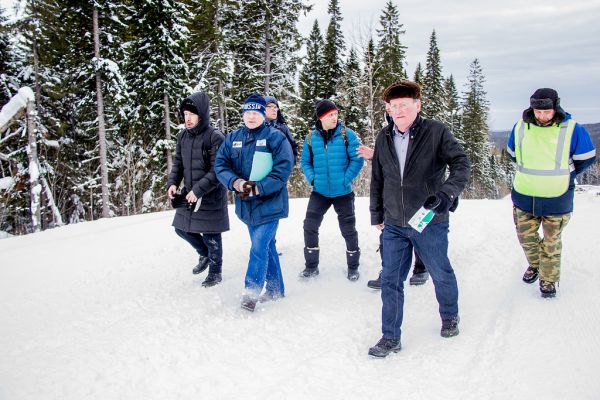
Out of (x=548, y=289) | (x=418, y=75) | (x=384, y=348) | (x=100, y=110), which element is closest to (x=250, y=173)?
(x=384, y=348)

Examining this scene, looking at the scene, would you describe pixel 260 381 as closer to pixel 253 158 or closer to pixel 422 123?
pixel 253 158

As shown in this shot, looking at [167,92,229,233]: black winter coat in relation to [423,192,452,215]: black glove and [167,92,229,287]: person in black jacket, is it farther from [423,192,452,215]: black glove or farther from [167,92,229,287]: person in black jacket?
[423,192,452,215]: black glove

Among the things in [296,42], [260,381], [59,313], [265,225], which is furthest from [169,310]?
[296,42]

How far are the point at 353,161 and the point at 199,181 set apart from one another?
1.90m

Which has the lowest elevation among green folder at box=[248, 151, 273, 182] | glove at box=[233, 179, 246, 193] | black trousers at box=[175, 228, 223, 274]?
black trousers at box=[175, 228, 223, 274]

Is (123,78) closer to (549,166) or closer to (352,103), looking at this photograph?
(352,103)

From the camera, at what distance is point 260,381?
2.94 m

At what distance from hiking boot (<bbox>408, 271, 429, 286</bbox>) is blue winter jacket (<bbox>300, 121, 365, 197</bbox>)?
1.36m

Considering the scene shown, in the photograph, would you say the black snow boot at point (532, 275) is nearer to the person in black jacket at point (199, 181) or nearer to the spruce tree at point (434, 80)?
the person in black jacket at point (199, 181)

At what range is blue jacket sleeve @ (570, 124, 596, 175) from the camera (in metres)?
3.91

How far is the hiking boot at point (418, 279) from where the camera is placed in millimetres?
4816

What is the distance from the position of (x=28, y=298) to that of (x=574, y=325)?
5693mm

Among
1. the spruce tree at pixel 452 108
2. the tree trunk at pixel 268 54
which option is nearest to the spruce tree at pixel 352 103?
the tree trunk at pixel 268 54

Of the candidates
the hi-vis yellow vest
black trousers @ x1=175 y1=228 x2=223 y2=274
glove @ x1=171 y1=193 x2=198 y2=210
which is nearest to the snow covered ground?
black trousers @ x1=175 y1=228 x2=223 y2=274
